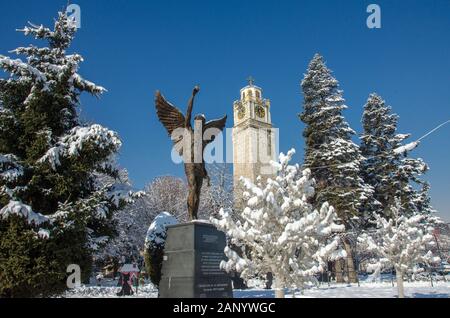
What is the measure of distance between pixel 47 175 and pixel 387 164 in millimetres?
23573

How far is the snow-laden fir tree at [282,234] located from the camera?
24.8ft

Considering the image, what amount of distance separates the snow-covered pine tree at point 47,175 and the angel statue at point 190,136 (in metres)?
1.96

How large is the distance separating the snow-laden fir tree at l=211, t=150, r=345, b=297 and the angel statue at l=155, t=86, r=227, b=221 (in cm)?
388

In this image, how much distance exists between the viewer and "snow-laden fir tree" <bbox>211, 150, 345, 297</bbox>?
755 centimetres

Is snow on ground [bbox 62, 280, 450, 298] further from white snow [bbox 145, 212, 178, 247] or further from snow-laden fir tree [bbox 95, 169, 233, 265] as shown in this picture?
snow-laden fir tree [bbox 95, 169, 233, 265]

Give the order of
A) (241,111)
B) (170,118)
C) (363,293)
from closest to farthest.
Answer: (170,118) < (363,293) < (241,111)

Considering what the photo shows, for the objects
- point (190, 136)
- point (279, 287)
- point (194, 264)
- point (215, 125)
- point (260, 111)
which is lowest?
point (279, 287)

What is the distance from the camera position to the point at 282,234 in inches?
291

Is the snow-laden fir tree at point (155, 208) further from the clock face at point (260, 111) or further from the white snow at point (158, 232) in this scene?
the clock face at point (260, 111)

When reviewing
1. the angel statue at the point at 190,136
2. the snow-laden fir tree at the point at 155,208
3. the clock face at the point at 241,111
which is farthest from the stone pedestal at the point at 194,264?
the clock face at the point at 241,111

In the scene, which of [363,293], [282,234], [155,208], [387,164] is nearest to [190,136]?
[282,234]

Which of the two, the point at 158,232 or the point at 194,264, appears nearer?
the point at 194,264

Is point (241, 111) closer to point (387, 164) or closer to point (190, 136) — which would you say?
point (387, 164)

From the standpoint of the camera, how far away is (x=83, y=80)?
539 inches
